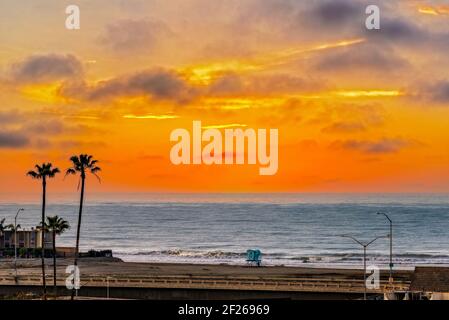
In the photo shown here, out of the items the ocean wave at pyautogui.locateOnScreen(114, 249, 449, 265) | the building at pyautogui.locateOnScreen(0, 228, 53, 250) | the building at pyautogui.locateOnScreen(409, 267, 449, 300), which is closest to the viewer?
the building at pyautogui.locateOnScreen(409, 267, 449, 300)

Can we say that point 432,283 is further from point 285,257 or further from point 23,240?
point 285,257

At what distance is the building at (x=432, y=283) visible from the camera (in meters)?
62.2

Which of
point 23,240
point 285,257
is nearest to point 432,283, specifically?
point 23,240

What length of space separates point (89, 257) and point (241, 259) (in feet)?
98.2

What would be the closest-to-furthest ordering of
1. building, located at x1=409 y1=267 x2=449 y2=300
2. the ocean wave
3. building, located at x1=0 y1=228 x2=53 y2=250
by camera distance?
building, located at x1=409 y1=267 x2=449 y2=300 < building, located at x1=0 y1=228 x2=53 y2=250 < the ocean wave

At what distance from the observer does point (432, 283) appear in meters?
62.8

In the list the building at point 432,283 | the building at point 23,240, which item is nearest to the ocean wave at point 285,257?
the building at point 23,240

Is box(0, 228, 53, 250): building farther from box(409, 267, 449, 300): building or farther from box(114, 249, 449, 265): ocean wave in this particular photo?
box(409, 267, 449, 300): building

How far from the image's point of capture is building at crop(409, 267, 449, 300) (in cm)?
6222

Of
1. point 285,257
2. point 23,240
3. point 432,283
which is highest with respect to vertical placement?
point 23,240

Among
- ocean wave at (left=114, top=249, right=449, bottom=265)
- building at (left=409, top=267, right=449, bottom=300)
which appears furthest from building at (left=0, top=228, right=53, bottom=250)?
building at (left=409, top=267, right=449, bottom=300)

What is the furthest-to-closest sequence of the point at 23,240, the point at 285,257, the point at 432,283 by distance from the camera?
the point at 285,257 < the point at 23,240 < the point at 432,283

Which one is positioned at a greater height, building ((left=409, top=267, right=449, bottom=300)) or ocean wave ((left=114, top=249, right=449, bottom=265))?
building ((left=409, top=267, right=449, bottom=300))
